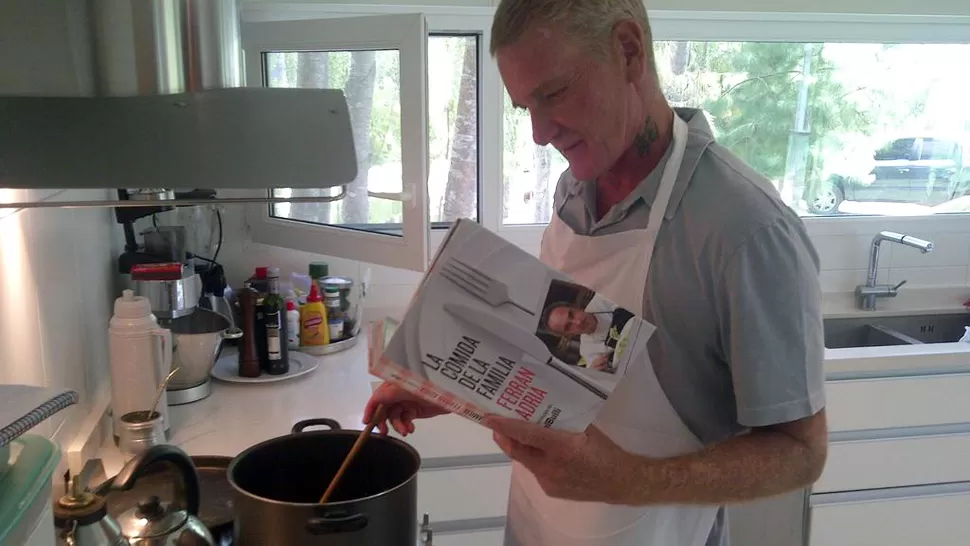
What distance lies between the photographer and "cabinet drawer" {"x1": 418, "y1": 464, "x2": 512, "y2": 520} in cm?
180

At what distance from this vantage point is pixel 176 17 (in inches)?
28.4

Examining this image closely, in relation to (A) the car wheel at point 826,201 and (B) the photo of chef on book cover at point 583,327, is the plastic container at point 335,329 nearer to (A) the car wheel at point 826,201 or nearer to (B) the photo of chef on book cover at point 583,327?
(B) the photo of chef on book cover at point 583,327

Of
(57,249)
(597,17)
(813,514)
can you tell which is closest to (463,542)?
(813,514)

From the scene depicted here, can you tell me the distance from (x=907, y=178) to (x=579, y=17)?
87.6 inches

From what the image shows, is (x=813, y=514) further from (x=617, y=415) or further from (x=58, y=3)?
(x=58, y=3)

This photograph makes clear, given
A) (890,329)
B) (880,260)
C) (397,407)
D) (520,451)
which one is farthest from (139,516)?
(880,260)

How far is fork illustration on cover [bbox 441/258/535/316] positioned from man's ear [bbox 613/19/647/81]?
1.22 ft

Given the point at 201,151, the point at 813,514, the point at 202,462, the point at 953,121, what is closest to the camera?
the point at 201,151

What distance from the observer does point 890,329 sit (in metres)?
2.46

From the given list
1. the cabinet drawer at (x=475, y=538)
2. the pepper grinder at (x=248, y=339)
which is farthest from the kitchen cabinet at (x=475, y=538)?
the pepper grinder at (x=248, y=339)

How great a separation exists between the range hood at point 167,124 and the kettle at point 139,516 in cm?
31

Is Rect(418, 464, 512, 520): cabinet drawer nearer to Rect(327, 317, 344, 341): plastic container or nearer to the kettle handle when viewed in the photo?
Rect(327, 317, 344, 341): plastic container

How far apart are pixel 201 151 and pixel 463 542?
1370 mm

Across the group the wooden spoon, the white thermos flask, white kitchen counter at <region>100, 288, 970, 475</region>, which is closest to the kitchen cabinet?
white kitchen counter at <region>100, 288, 970, 475</region>
